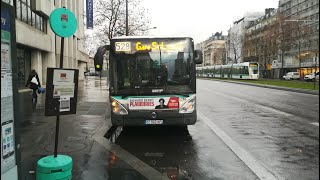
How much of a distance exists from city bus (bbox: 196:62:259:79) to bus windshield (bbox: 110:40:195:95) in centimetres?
4662

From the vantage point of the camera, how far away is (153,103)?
854 cm

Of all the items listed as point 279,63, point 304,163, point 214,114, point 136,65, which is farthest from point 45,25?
point 279,63

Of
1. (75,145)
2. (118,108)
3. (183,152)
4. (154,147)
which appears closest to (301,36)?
(118,108)

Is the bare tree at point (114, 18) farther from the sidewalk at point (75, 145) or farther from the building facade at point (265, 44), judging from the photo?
the building facade at point (265, 44)

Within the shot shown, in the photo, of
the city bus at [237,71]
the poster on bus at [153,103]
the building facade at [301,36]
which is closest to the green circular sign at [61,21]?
the poster on bus at [153,103]

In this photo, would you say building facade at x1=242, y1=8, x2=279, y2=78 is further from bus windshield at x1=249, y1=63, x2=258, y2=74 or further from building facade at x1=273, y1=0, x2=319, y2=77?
bus windshield at x1=249, y1=63, x2=258, y2=74

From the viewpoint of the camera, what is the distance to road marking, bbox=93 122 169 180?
5.68 meters

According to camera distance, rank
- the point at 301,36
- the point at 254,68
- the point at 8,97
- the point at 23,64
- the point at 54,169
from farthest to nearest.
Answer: the point at 301,36 < the point at 254,68 < the point at 23,64 < the point at 54,169 < the point at 8,97

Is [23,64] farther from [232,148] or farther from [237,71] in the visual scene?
[237,71]

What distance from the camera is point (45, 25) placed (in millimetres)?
30672

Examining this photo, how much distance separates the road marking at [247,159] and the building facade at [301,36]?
52.5 m

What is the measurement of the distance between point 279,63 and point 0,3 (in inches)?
3363

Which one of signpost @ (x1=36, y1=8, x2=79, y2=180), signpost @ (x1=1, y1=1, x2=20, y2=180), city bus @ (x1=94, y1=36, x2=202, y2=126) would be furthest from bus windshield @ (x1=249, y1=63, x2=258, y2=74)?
signpost @ (x1=1, y1=1, x2=20, y2=180)

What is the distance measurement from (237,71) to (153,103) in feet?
171
